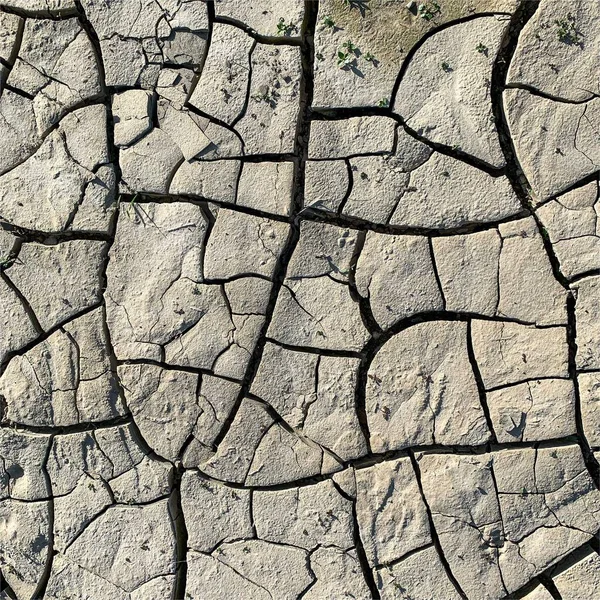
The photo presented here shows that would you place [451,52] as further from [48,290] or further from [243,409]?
[48,290]

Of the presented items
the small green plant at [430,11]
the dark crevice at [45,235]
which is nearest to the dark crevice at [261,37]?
the small green plant at [430,11]

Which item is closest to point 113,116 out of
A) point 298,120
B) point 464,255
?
point 298,120

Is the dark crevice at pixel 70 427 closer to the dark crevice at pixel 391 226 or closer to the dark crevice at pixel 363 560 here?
the dark crevice at pixel 363 560

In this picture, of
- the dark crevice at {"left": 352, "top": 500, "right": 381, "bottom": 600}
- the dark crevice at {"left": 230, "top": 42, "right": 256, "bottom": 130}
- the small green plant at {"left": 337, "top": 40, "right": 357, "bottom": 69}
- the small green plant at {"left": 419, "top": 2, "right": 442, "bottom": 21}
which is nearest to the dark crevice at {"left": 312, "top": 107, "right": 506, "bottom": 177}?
the small green plant at {"left": 337, "top": 40, "right": 357, "bottom": 69}

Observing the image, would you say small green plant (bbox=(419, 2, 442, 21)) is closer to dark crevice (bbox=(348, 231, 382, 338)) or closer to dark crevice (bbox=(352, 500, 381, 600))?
dark crevice (bbox=(348, 231, 382, 338))

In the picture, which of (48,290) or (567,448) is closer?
(567,448)

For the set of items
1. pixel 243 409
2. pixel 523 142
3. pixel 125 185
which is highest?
pixel 125 185
